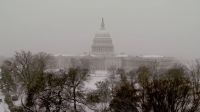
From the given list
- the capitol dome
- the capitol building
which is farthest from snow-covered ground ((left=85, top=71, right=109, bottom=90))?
the capitol dome

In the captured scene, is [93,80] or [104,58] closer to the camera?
[93,80]

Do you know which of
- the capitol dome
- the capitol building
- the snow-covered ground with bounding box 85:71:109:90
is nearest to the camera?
the snow-covered ground with bounding box 85:71:109:90

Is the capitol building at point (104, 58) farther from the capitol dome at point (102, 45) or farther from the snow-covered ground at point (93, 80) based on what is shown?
the snow-covered ground at point (93, 80)

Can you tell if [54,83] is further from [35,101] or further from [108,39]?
[108,39]

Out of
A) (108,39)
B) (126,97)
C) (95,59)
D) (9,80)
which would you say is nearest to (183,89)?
(126,97)

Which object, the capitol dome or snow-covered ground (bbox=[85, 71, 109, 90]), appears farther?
the capitol dome

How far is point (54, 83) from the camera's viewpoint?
42.6 ft

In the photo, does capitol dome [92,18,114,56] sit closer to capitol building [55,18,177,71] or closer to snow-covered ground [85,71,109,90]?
capitol building [55,18,177,71]

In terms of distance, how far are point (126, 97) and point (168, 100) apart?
165 cm

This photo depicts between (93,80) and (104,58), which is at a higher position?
(104,58)

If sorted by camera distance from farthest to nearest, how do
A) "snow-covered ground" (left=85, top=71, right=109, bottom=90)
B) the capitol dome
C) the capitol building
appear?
the capitol dome, the capitol building, "snow-covered ground" (left=85, top=71, right=109, bottom=90)

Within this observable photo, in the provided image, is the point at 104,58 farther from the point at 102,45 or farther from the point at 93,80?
the point at 93,80

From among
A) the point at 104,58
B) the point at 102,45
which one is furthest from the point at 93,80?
the point at 102,45

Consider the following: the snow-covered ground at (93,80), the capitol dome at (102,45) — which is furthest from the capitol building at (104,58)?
the snow-covered ground at (93,80)
